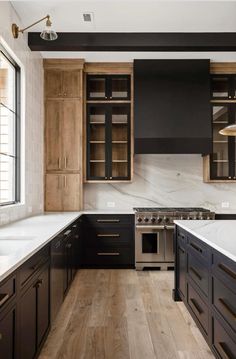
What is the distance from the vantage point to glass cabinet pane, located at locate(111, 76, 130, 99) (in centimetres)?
500

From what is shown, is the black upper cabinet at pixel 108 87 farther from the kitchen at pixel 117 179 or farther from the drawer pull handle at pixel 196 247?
the drawer pull handle at pixel 196 247

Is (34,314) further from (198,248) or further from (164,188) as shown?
(164,188)

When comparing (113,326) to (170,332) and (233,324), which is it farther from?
(233,324)

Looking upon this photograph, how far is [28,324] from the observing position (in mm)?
1885

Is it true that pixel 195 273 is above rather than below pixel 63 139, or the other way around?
below

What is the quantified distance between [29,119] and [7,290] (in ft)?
9.53

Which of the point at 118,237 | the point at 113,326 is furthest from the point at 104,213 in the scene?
the point at 113,326

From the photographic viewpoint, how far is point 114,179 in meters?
4.95

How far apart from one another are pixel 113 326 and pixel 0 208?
58.9 inches

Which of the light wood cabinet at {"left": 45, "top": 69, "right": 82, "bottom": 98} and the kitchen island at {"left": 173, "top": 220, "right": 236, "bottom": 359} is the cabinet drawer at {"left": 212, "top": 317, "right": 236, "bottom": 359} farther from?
the light wood cabinet at {"left": 45, "top": 69, "right": 82, "bottom": 98}

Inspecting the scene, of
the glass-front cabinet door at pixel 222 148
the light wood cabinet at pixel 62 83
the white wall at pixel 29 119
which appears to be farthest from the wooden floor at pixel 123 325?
the light wood cabinet at pixel 62 83

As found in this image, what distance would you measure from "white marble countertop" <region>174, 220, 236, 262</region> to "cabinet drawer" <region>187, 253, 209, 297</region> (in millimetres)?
225

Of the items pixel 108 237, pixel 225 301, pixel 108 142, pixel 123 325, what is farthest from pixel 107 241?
pixel 225 301

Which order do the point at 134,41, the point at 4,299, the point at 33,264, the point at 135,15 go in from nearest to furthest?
the point at 4,299
the point at 33,264
the point at 135,15
the point at 134,41
